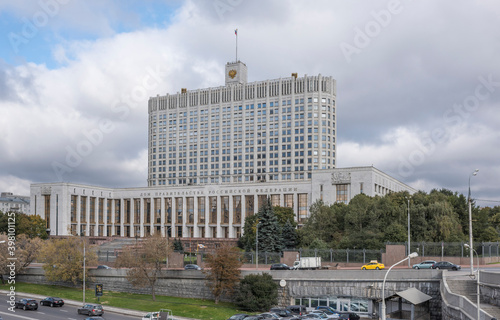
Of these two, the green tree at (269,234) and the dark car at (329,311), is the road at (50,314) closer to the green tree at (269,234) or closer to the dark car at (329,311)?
the dark car at (329,311)

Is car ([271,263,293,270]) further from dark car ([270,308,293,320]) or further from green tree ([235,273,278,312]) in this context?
dark car ([270,308,293,320])

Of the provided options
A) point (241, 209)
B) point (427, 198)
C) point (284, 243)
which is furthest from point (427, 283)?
point (241, 209)

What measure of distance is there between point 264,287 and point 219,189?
8522 centimetres

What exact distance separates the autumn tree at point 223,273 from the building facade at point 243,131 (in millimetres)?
100918

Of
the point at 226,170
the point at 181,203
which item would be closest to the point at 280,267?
the point at 181,203

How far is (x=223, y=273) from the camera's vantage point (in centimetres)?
5641

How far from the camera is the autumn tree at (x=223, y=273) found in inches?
2223

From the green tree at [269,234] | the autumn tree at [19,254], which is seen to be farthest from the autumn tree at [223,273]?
the autumn tree at [19,254]

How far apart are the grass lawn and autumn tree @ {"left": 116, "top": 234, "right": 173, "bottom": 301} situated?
6.75 ft

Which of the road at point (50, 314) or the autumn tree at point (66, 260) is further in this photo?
the autumn tree at point (66, 260)

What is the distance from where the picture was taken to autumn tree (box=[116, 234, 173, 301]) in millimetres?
62000

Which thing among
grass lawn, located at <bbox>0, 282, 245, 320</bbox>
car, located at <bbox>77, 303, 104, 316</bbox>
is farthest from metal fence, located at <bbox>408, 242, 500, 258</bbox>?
car, located at <bbox>77, 303, 104, 316</bbox>

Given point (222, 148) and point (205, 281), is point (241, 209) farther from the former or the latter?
point (205, 281)

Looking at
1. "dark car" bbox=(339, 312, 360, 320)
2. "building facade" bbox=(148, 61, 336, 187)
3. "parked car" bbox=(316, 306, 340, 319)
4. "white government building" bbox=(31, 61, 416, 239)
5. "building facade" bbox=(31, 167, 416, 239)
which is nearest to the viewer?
"dark car" bbox=(339, 312, 360, 320)
